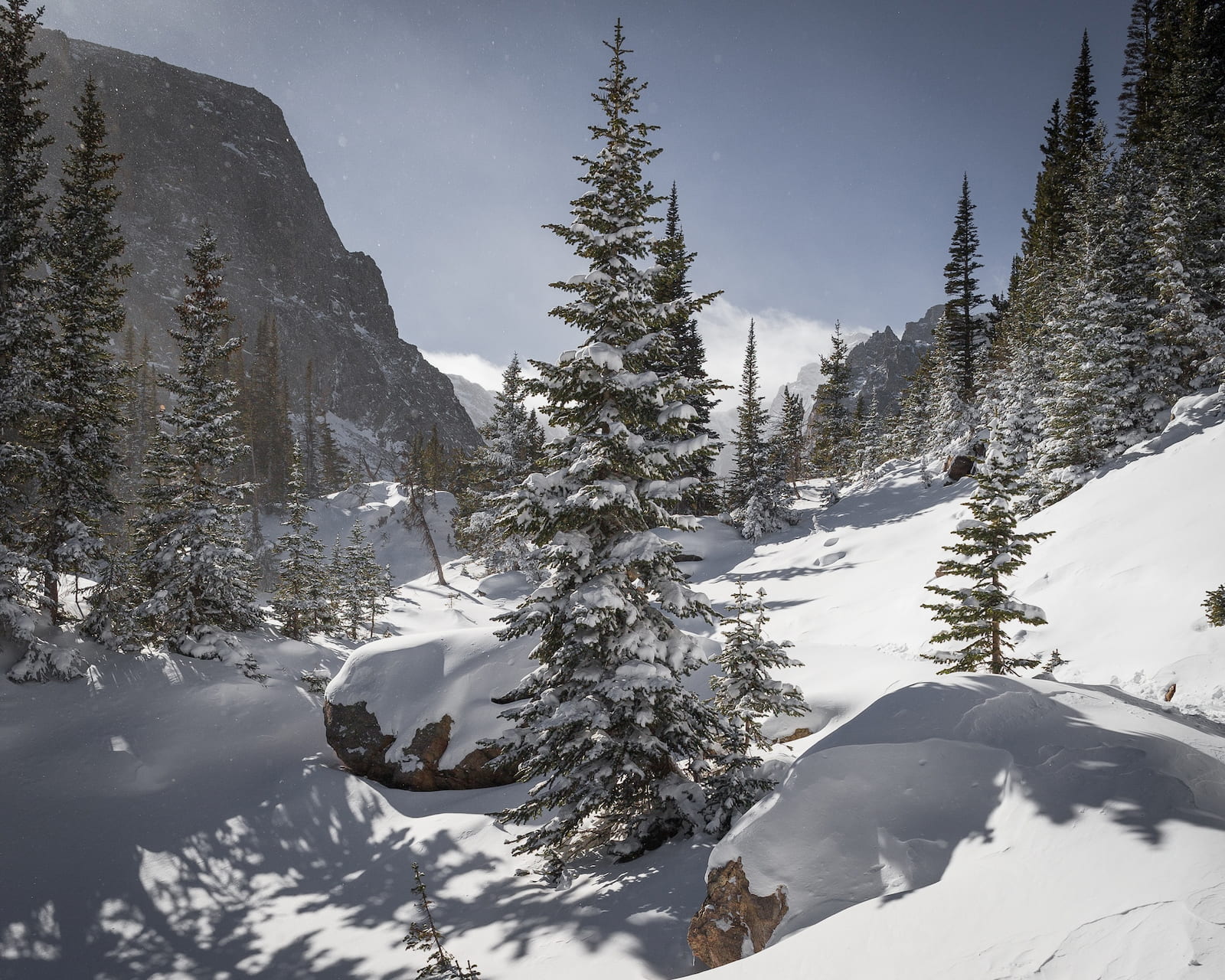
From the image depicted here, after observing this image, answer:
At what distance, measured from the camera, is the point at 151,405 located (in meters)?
63.8

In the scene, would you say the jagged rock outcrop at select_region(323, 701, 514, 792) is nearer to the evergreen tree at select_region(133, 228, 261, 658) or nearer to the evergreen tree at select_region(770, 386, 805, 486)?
the evergreen tree at select_region(133, 228, 261, 658)

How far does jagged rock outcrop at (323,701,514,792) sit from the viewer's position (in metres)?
11.3

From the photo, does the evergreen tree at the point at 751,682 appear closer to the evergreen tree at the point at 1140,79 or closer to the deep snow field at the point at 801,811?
the deep snow field at the point at 801,811

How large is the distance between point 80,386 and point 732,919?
20.0m

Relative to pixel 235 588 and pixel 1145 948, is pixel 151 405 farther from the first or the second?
pixel 1145 948

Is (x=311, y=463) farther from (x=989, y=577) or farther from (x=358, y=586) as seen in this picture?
(x=989, y=577)

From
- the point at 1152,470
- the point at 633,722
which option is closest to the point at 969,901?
the point at 633,722

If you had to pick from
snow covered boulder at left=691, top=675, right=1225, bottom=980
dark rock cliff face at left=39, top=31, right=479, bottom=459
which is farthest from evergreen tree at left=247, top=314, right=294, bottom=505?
snow covered boulder at left=691, top=675, right=1225, bottom=980

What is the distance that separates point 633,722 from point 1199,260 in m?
26.0

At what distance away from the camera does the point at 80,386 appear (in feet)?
49.1

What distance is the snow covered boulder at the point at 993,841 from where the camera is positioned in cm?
278

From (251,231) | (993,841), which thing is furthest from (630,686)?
(251,231)

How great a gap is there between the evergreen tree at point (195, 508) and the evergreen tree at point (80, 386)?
1.14m

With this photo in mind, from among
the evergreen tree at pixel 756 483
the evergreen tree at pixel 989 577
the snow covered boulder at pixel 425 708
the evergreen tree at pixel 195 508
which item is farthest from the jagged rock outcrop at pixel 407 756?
the evergreen tree at pixel 756 483
